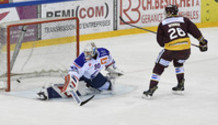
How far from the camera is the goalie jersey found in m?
9.22

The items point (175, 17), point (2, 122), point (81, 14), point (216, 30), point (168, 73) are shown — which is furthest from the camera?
point (216, 30)

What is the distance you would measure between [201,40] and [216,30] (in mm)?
6864

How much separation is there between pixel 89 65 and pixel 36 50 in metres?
1.39

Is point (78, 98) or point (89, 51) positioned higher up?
point (89, 51)

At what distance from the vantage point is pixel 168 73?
11.4m

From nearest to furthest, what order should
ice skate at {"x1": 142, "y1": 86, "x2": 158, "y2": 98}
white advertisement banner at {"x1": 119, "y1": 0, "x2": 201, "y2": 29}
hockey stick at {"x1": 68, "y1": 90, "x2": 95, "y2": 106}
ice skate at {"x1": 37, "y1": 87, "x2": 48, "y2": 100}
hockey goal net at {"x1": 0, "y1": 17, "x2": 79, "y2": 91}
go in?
1. hockey stick at {"x1": 68, "y1": 90, "x2": 95, "y2": 106}
2. ice skate at {"x1": 37, "y1": 87, "x2": 48, "y2": 100}
3. ice skate at {"x1": 142, "y1": 86, "x2": 158, "y2": 98}
4. hockey goal net at {"x1": 0, "y1": 17, "x2": 79, "y2": 91}
5. white advertisement banner at {"x1": 119, "y1": 0, "x2": 201, "y2": 29}

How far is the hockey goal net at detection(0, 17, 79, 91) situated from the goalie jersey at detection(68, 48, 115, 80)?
1.61ft

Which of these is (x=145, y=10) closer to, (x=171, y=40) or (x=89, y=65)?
(x=171, y=40)

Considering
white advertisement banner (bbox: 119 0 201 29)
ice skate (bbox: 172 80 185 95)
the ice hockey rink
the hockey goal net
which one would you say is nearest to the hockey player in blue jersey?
the ice hockey rink

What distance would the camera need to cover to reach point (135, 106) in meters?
8.95

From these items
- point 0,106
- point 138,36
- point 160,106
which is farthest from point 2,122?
point 138,36

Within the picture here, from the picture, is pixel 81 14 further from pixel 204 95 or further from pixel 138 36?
pixel 204 95

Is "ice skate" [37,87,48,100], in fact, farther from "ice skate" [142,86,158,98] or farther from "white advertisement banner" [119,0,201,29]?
"white advertisement banner" [119,0,201,29]

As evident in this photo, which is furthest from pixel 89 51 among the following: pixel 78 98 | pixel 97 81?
pixel 78 98
